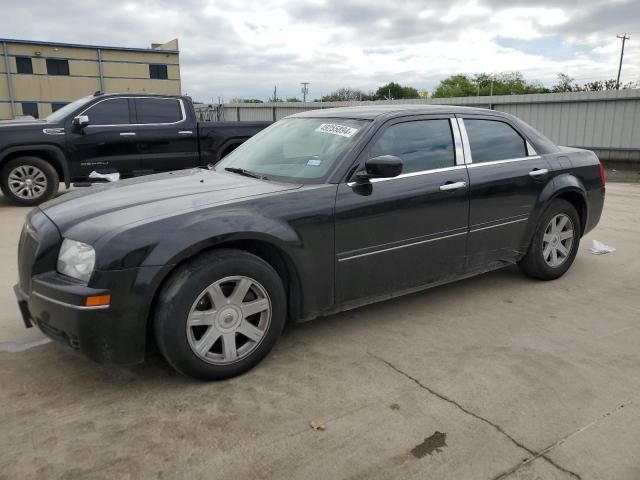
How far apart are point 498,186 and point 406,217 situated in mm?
1035

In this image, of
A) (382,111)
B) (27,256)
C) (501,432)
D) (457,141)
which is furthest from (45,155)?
(501,432)

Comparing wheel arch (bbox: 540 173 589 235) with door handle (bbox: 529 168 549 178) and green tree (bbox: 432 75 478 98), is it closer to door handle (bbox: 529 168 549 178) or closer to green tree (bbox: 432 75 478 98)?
door handle (bbox: 529 168 549 178)

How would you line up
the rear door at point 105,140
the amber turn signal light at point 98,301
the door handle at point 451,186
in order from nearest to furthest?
the amber turn signal light at point 98,301
the door handle at point 451,186
the rear door at point 105,140

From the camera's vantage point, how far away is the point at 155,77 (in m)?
38.4

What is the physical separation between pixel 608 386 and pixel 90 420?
2.86 meters

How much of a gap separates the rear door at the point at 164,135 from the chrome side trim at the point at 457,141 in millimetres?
6190

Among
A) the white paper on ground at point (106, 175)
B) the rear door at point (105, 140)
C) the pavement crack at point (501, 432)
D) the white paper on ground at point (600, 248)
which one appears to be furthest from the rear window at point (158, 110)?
the pavement crack at point (501, 432)

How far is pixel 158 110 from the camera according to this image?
9453mm

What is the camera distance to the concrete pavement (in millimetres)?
2459

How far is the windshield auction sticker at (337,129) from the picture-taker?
386cm

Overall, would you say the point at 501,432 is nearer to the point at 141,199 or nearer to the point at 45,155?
the point at 141,199

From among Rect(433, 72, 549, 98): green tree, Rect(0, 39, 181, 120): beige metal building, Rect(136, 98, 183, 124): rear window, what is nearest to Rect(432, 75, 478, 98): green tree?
Rect(433, 72, 549, 98): green tree

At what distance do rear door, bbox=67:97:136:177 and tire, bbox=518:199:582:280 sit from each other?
21.9 feet

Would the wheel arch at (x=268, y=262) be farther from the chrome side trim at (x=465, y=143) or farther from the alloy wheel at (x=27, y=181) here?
the alloy wheel at (x=27, y=181)
